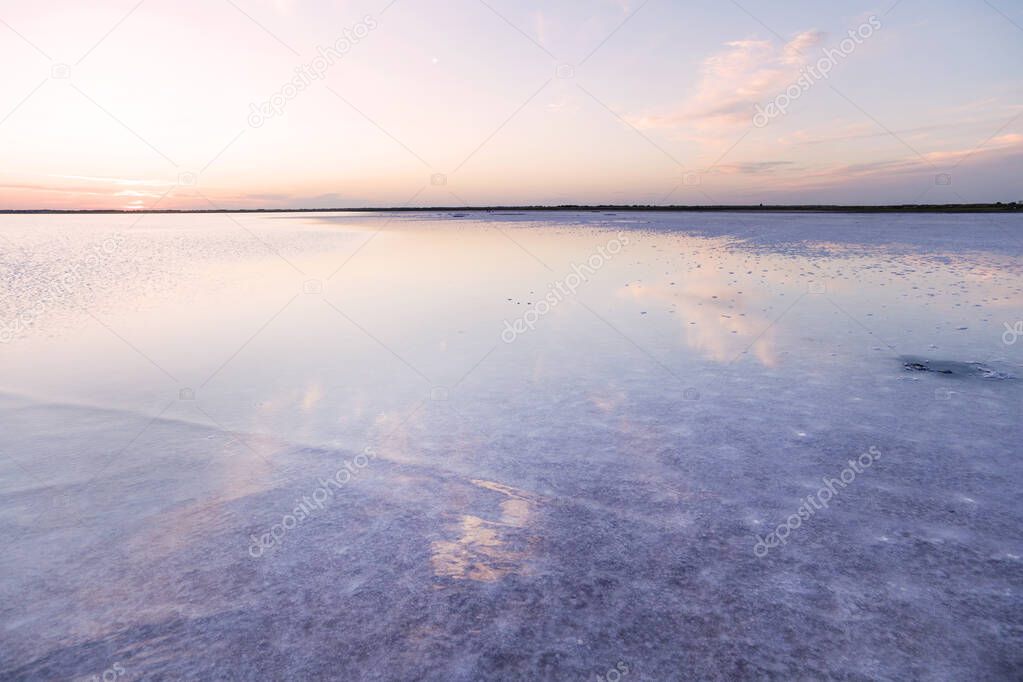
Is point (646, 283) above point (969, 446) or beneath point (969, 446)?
above

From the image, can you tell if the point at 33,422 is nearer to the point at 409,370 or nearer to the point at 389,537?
the point at 409,370

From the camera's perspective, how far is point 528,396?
7383 mm

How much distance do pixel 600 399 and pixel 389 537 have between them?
3733 mm

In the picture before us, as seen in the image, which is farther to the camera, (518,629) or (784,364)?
(784,364)

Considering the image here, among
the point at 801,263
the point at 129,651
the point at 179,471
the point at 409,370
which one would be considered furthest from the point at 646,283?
the point at 129,651

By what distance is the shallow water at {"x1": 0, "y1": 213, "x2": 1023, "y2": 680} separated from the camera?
314cm

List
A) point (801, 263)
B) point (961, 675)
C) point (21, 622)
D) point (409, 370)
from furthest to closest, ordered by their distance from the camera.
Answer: point (801, 263)
point (409, 370)
point (21, 622)
point (961, 675)

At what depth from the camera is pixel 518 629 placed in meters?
3.24

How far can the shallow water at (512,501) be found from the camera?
3.14 metres

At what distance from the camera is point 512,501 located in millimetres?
4738

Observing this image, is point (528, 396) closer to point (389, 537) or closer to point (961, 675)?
point (389, 537)

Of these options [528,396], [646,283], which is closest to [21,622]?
[528,396]

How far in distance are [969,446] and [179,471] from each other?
7.92m

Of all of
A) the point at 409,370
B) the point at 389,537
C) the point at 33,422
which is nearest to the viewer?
the point at 389,537
